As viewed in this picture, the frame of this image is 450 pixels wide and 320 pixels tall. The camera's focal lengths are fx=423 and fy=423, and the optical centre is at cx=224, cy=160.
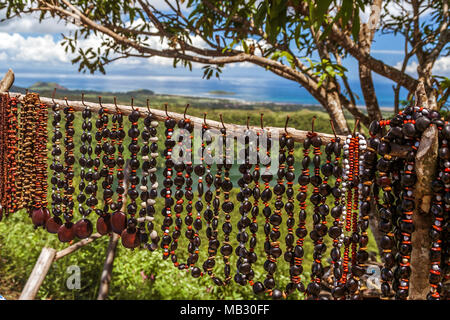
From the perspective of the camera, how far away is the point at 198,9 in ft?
11.3

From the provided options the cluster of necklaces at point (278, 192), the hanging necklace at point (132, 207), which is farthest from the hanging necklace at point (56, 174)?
the hanging necklace at point (132, 207)

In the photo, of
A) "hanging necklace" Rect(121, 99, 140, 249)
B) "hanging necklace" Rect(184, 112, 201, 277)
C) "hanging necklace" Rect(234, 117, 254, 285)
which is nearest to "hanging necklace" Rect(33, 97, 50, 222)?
"hanging necklace" Rect(121, 99, 140, 249)

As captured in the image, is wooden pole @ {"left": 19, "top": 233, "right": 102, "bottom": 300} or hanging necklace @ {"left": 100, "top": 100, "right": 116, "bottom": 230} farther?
wooden pole @ {"left": 19, "top": 233, "right": 102, "bottom": 300}

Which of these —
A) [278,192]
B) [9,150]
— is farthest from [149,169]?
[9,150]

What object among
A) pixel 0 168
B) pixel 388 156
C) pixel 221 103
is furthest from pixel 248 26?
pixel 388 156

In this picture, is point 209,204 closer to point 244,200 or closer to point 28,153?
point 244,200

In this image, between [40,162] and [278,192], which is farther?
[40,162]

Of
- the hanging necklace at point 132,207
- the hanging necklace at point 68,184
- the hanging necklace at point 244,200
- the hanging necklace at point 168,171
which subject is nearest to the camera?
the hanging necklace at point 244,200

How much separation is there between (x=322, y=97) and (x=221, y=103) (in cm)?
104

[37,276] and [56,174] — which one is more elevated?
[56,174]

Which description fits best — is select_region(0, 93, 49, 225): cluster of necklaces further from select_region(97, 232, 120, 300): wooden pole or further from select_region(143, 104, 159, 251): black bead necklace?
→ select_region(97, 232, 120, 300): wooden pole

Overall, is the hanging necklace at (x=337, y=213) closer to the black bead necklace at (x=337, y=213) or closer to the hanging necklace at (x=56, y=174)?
the black bead necklace at (x=337, y=213)

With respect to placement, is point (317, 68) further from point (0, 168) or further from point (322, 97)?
point (0, 168)

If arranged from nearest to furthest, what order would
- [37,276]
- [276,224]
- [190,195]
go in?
[276,224] → [190,195] → [37,276]
